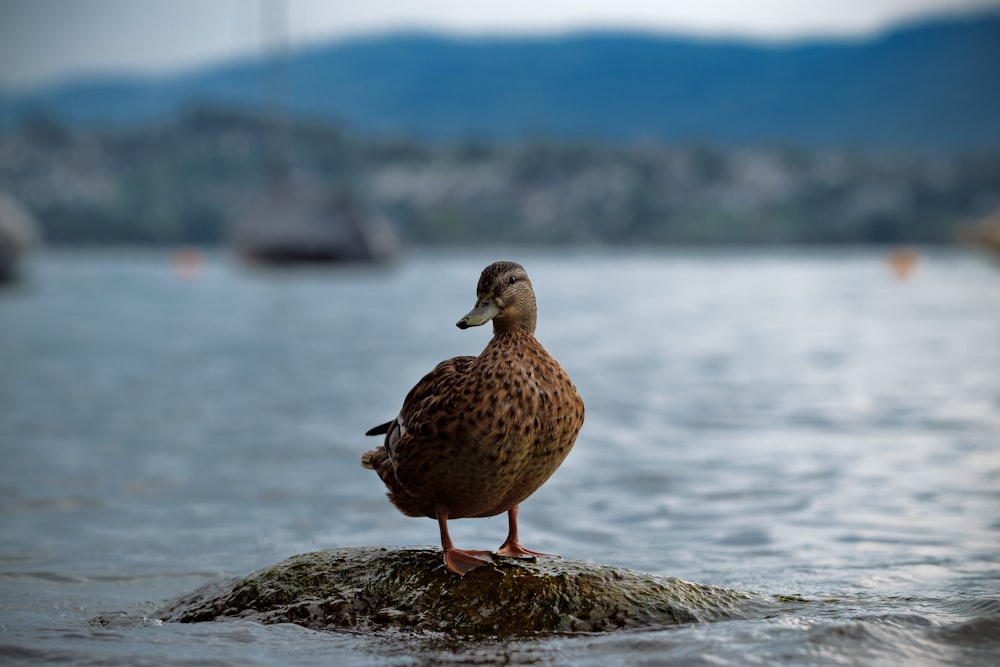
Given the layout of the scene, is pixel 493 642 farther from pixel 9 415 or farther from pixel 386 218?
pixel 386 218

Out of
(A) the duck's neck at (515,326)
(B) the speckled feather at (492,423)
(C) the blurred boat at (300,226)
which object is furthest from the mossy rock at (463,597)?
(C) the blurred boat at (300,226)

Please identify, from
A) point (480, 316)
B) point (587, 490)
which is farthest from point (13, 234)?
point (480, 316)

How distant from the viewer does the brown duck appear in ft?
16.8

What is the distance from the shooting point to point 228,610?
5895 mm

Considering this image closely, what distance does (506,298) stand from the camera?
5.27 meters

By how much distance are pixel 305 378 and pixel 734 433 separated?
873 cm

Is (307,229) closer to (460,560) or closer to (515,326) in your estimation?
(460,560)

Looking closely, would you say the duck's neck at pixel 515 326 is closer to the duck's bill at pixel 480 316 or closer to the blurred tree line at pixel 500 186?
the duck's bill at pixel 480 316

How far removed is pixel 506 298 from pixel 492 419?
1.71 feet

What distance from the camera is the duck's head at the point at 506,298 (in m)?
5.24

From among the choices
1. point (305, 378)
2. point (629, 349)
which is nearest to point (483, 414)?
point (305, 378)

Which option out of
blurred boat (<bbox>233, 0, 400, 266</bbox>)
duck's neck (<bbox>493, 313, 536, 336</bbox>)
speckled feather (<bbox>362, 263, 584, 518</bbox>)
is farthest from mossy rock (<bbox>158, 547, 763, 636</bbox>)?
blurred boat (<bbox>233, 0, 400, 266</bbox>)

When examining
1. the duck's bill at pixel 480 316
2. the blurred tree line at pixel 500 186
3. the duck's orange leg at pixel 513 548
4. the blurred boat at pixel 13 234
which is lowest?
the duck's orange leg at pixel 513 548

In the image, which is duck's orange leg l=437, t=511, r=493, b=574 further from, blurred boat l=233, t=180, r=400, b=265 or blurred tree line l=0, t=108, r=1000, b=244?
blurred tree line l=0, t=108, r=1000, b=244
